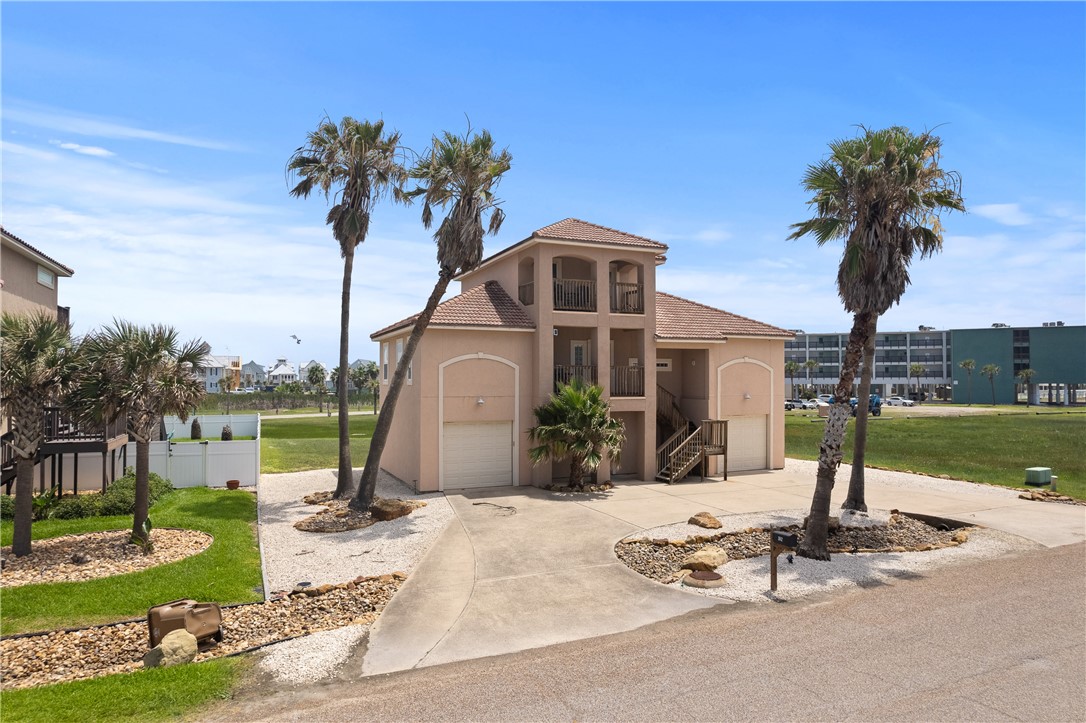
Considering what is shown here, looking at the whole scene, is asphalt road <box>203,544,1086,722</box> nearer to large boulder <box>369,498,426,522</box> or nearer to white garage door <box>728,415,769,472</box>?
large boulder <box>369,498,426,522</box>

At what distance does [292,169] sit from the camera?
1862 centimetres

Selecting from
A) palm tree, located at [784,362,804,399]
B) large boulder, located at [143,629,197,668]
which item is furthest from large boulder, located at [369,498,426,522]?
palm tree, located at [784,362,804,399]

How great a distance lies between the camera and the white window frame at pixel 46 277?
59.4 feet

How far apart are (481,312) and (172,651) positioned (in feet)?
47.2

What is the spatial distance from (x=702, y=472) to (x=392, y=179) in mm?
14087

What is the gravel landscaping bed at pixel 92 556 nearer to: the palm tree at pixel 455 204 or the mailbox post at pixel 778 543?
the palm tree at pixel 455 204

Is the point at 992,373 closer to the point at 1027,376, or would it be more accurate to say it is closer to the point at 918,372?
the point at 1027,376

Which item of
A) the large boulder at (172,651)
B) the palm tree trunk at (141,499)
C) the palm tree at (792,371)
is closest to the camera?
the large boulder at (172,651)

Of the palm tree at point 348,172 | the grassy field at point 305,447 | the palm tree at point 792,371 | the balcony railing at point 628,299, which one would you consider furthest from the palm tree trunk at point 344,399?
the palm tree at point 792,371

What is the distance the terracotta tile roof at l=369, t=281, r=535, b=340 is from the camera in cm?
2009

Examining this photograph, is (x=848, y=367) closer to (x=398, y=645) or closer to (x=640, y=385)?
(x=640, y=385)

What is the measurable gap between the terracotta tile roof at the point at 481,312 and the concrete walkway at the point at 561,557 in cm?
535

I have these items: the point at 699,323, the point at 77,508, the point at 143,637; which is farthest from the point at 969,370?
the point at 143,637

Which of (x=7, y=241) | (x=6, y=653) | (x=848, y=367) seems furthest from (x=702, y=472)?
(x=7, y=241)
